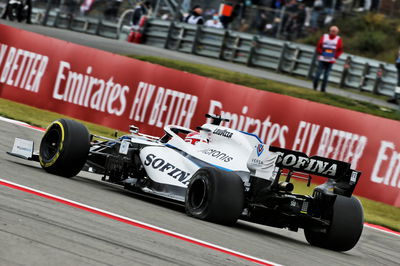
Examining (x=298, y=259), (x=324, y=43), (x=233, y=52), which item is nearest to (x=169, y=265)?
(x=298, y=259)

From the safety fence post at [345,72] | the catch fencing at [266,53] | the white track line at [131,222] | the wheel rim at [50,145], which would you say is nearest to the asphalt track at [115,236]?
the white track line at [131,222]

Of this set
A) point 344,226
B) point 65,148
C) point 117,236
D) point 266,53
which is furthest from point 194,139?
point 266,53

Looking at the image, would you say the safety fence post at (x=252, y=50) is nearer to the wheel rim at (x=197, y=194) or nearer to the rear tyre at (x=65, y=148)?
the rear tyre at (x=65, y=148)

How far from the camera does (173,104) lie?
18094 mm

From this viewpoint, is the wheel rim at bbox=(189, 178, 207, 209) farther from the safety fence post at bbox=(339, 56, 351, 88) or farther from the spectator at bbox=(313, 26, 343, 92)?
the safety fence post at bbox=(339, 56, 351, 88)

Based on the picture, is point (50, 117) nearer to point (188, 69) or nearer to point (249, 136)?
point (188, 69)

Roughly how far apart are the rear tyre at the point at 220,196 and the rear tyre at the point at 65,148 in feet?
5.88

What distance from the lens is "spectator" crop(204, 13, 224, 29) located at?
3072cm

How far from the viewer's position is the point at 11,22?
1320 inches

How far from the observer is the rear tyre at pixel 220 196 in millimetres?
8500

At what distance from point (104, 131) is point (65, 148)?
8.06m

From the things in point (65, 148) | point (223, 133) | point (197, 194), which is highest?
point (223, 133)

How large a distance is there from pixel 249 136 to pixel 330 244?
1.55 meters

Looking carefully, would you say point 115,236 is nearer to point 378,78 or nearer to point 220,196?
point 220,196
